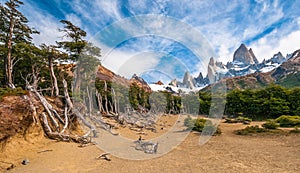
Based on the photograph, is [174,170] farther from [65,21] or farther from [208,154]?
[65,21]

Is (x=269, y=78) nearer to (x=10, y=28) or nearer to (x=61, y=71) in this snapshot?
(x=61, y=71)

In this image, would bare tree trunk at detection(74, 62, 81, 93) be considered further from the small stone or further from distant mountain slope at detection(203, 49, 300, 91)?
distant mountain slope at detection(203, 49, 300, 91)

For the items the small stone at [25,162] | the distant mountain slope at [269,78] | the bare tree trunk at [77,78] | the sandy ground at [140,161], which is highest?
the distant mountain slope at [269,78]

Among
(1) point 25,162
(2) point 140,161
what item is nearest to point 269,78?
(2) point 140,161

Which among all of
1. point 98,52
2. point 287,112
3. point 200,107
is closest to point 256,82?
point 200,107

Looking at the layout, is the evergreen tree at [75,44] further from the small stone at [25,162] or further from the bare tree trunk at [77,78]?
the small stone at [25,162]

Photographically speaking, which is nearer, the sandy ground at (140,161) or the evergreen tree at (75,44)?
the sandy ground at (140,161)

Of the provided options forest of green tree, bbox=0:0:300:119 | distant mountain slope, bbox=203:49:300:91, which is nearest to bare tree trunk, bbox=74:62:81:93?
forest of green tree, bbox=0:0:300:119

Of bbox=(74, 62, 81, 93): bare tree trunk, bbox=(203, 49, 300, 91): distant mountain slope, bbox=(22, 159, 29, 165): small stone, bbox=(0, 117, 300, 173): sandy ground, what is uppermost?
bbox=(203, 49, 300, 91): distant mountain slope

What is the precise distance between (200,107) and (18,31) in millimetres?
44697

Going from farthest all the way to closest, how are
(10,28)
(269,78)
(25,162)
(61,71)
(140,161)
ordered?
(269,78)
(61,71)
(10,28)
(140,161)
(25,162)

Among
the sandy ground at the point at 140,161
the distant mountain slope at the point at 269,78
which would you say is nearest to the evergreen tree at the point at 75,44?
the sandy ground at the point at 140,161

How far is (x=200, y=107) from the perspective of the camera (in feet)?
171

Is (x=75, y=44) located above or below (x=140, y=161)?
above
